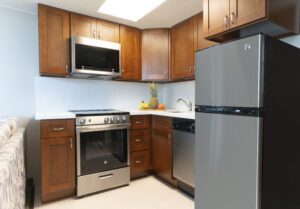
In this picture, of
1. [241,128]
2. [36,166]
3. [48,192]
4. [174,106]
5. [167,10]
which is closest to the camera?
[241,128]

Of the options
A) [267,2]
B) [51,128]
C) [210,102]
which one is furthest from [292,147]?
[51,128]

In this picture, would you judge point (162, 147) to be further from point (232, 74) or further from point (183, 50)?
point (232, 74)

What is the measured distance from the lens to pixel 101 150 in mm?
2432

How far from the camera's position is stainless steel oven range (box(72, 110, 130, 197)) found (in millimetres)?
2266

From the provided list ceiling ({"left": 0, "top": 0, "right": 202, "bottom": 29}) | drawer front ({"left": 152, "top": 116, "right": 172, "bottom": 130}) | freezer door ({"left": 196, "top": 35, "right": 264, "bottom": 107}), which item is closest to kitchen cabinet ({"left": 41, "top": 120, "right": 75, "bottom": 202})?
drawer front ({"left": 152, "top": 116, "right": 172, "bottom": 130})

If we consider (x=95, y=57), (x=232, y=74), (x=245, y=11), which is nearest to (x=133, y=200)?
(x=232, y=74)

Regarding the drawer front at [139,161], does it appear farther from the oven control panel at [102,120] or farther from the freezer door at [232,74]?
the freezer door at [232,74]

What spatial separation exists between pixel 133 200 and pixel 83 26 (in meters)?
2.28

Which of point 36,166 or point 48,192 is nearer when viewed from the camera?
point 48,192

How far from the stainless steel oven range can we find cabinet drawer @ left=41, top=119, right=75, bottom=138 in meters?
0.08

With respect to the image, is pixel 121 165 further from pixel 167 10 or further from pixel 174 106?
pixel 167 10

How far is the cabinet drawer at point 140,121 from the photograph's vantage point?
2.67 metres

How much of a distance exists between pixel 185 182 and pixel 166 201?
30cm

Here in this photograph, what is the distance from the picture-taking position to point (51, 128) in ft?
7.02
